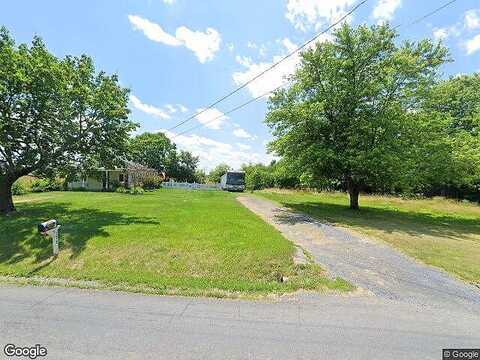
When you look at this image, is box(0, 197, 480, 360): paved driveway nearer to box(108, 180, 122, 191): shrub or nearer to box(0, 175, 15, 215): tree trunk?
box(0, 175, 15, 215): tree trunk

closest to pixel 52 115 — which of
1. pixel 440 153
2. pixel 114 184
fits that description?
pixel 440 153

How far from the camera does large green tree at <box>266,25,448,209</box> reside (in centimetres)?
1692

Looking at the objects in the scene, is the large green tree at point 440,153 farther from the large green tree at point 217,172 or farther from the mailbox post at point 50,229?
the large green tree at point 217,172

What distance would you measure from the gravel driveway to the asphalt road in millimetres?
523

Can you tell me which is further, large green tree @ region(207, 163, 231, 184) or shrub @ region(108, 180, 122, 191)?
large green tree @ region(207, 163, 231, 184)

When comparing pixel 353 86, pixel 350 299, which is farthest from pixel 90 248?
pixel 353 86

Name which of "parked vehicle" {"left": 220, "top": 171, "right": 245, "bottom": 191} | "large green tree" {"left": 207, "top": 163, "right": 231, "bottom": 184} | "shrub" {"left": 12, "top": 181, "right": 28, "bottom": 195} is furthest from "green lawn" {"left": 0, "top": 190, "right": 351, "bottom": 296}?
"large green tree" {"left": 207, "top": 163, "right": 231, "bottom": 184}

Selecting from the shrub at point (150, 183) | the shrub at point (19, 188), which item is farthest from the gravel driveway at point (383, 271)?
the shrub at point (150, 183)

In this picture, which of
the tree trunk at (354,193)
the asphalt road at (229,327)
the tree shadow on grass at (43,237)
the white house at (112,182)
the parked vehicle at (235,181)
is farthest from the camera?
the parked vehicle at (235,181)

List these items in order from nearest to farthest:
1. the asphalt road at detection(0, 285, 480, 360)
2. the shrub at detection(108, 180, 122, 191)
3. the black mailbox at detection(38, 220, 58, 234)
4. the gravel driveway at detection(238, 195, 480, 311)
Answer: the asphalt road at detection(0, 285, 480, 360), the gravel driveway at detection(238, 195, 480, 311), the black mailbox at detection(38, 220, 58, 234), the shrub at detection(108, 180, 122, 191)

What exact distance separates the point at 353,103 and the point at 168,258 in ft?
47.4

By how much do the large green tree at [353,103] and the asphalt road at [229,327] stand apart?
486 inches

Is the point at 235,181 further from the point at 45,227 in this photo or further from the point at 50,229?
the point at 45,227

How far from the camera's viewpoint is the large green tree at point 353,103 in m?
16.9
